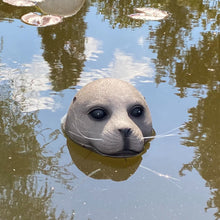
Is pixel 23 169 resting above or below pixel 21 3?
below

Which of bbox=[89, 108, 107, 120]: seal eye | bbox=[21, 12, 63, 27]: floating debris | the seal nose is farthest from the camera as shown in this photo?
bbox=[21, 12, 63, 27]: floating debris

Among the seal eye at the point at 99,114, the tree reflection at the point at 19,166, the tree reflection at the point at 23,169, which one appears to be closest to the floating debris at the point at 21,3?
the tree reflection at the point at 19,166

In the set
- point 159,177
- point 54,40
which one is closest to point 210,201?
point 159,177

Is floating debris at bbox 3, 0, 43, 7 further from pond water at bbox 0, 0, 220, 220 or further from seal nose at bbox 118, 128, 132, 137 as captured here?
seal nose at bbox 118, 128, 132, 137

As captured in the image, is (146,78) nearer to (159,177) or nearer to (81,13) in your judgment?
(159,177)

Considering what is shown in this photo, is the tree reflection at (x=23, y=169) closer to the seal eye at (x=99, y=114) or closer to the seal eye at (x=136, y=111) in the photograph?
the seal eye at (x=99, y=114)

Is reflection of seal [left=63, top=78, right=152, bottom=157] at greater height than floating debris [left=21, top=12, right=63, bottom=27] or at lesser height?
greater

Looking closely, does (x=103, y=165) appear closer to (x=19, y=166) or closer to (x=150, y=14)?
(x=19, y=166)

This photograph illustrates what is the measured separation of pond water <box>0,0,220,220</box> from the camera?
327 centimetres

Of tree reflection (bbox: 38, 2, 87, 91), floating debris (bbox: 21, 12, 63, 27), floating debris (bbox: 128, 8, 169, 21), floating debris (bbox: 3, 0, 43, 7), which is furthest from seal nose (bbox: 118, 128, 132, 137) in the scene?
floating debris (bbox: 3, 0, 43, 7)

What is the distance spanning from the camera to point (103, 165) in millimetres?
3717

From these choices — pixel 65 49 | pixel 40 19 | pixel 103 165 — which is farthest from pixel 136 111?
pixel 40 19

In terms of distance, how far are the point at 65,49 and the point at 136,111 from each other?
2.72m

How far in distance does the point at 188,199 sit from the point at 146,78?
95.8 inches
